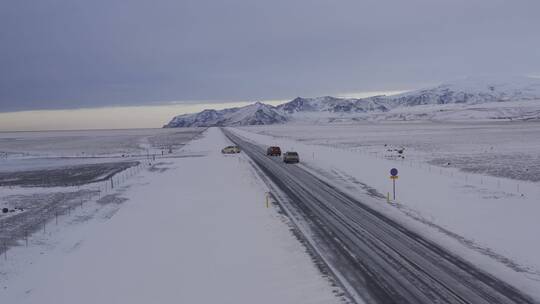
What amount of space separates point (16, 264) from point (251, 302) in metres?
9.80

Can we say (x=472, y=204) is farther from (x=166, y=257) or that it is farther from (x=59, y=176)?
(x=59, y=176)

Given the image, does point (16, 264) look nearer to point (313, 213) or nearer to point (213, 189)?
point (313, 213)

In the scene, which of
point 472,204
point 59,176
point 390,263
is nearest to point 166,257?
point 390,263

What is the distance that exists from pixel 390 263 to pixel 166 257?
772 cm

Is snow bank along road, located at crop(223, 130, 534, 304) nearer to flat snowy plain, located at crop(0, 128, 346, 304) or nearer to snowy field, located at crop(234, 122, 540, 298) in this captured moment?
snowy field, located at crop(234, 122, 540, 298)

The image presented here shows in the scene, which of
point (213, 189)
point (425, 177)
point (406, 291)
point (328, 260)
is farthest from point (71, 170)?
point (406, 291)

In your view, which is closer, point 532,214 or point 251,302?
point 251,302

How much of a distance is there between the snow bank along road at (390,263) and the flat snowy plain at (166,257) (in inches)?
41.6

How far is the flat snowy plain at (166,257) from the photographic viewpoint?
12.8m

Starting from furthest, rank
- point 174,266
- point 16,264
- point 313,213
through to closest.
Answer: point 313,213
point 16,264
point 174,266

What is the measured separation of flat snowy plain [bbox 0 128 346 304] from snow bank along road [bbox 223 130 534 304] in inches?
41.6

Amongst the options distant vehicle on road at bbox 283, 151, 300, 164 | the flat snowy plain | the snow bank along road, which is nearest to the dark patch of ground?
the flat snowy plain

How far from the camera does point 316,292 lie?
40.3 ft

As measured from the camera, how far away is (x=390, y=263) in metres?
14.4
